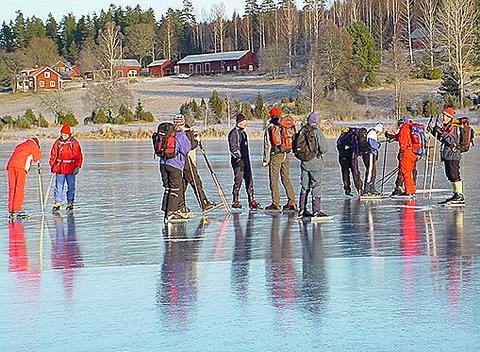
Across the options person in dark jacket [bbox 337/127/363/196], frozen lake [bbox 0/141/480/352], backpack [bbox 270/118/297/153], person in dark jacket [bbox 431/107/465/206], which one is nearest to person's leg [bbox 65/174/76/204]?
frozen lake [bbox 0/141/480/352]

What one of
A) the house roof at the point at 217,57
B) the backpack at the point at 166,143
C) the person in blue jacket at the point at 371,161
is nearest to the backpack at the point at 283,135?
the backpack at the point at 166,143

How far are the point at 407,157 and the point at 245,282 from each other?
10276 mm

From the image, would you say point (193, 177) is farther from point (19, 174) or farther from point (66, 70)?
point (66, 70)

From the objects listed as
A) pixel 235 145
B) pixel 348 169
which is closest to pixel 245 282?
pixel 235 145

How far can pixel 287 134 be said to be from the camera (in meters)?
17.5

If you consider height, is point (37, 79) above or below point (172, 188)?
above

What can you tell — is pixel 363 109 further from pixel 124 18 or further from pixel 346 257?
pixel 124 18

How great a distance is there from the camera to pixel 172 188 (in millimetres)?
15922

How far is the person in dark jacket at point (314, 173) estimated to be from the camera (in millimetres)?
15781

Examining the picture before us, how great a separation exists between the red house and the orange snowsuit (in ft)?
424

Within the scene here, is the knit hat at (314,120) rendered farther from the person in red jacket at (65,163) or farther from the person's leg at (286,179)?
the person in red jacket at (65,163)

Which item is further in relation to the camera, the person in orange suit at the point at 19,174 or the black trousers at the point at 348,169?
the black trousers at the point at 348,169

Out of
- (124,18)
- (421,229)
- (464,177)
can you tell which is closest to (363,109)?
(464,177)

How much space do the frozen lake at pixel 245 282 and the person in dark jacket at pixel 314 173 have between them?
0.41 m
